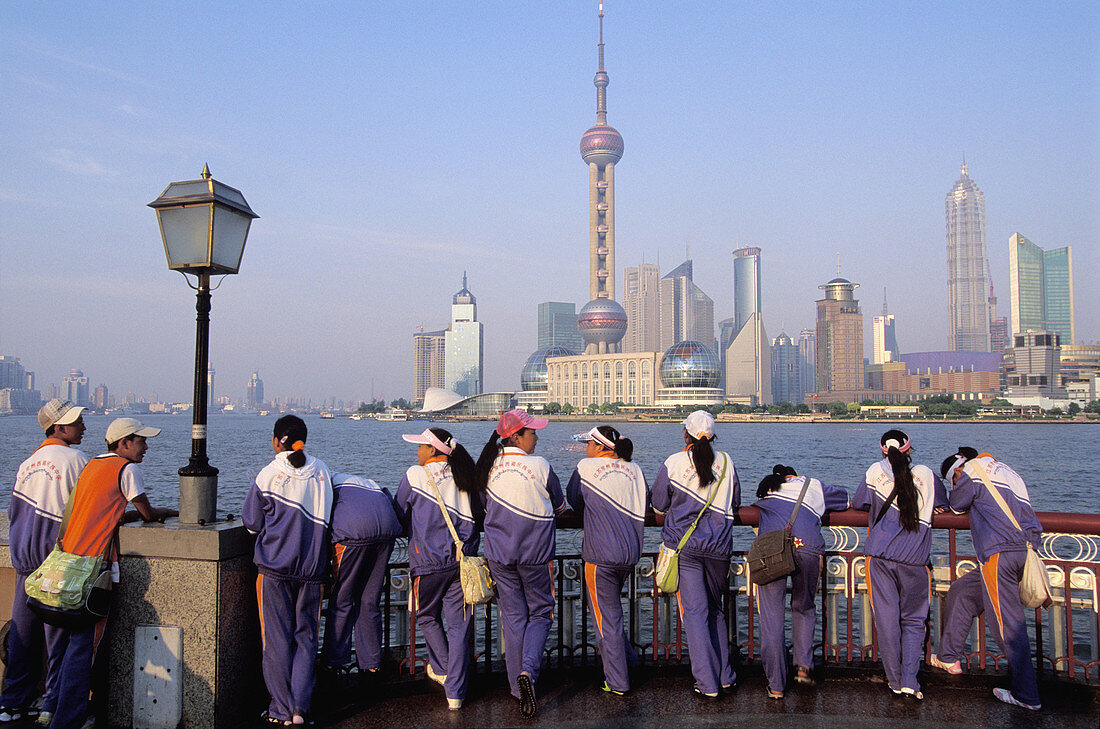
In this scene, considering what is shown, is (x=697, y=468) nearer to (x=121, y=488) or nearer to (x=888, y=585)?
(x=888, y=585)

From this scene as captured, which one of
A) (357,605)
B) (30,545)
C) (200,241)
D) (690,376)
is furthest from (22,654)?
(690,376)

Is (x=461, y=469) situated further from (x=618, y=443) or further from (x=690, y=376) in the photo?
(x=690, y=376)

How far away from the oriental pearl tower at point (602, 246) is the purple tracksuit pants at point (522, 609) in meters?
173

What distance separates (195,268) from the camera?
192 inches

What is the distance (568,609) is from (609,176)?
18563 cm

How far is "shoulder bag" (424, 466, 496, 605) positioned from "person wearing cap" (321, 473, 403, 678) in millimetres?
395

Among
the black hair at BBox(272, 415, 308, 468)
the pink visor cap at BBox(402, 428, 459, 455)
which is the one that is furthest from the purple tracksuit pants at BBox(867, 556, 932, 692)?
the black hair at BBox(272, 415, 308, 468)

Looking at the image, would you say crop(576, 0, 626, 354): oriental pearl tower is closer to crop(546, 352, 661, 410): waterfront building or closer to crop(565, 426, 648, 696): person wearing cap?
crop(546, 352, 661, 410): waterfront building

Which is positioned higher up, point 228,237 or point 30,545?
point 228,237

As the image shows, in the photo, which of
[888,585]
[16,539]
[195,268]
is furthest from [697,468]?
[16,539]

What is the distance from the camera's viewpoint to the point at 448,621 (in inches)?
190

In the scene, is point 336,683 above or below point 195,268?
below

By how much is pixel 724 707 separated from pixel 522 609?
4.29ft

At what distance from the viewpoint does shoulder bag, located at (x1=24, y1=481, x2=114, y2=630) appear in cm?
419
